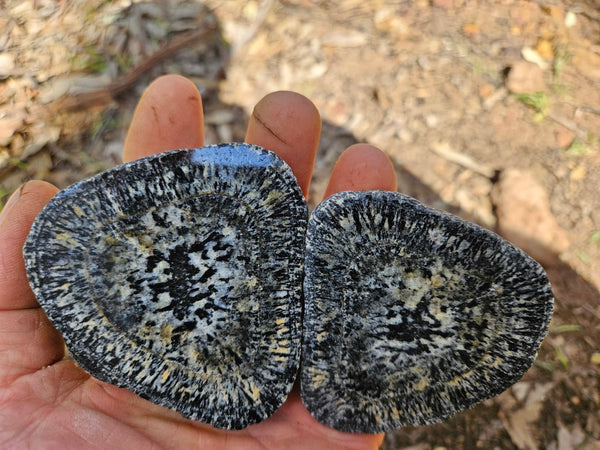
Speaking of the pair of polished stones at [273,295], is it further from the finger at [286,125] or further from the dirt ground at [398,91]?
the dirt ground at [398,91]

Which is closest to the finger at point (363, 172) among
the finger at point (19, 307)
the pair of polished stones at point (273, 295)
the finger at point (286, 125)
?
the finger at point (286, 125)

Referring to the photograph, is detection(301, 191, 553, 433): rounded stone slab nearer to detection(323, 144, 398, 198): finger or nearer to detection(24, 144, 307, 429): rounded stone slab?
detection(24, 144, 307, 429): rounded stone slab

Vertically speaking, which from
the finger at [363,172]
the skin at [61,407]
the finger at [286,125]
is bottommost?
the skin at [61,407]

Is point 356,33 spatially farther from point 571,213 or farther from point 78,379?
point 78,379

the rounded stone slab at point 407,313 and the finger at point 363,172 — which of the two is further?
the finger at point 363,172

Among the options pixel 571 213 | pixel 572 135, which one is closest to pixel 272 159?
pixel 571 213

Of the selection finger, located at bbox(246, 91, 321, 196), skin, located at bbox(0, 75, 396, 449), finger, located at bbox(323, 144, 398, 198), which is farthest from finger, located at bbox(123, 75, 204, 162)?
finger, located at bbox(323, 144, 398, 198)

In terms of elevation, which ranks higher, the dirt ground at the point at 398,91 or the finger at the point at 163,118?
the finger at the point at 163,118
